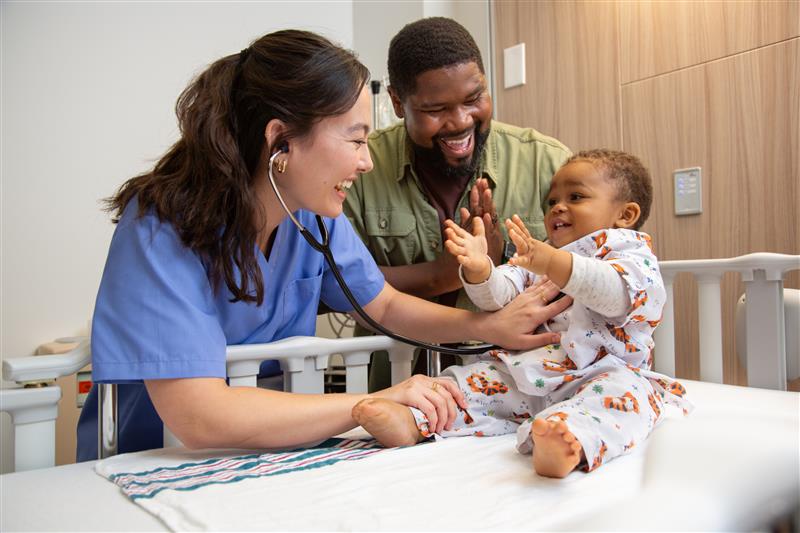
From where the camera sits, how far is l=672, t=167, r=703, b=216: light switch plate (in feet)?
6.55

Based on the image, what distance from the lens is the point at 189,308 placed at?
38.4 inches

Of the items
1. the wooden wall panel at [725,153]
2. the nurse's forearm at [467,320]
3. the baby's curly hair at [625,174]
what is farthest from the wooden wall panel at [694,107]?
the nurse's forearm at [467,320]

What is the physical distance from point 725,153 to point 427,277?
3.34ft

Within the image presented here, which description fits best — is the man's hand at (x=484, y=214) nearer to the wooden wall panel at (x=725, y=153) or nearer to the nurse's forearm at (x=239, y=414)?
the nurse's forearm at (x=239, y=414)

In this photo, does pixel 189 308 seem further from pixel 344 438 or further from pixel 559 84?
pixel 559 84

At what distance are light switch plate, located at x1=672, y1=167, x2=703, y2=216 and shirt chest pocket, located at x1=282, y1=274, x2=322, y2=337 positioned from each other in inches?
50.3

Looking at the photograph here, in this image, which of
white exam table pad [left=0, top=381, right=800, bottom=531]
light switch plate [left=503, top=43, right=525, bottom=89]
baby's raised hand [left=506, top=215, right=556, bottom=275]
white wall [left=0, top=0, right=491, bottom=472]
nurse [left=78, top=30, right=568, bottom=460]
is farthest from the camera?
light switch plate [left=503, top=43, right=525, bottom=89]

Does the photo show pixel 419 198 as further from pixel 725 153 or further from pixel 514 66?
pixel 514 66

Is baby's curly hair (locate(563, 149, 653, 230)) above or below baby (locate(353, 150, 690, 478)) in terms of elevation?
above

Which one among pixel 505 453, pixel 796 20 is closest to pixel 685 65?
pixel 796 20

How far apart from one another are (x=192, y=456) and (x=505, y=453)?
0.49m

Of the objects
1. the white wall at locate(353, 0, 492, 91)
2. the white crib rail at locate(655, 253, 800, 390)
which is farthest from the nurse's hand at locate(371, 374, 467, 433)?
the white wall at locate(353, 0, 492, 91)

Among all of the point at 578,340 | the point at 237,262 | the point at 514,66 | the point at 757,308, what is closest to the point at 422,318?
the point at 578,340

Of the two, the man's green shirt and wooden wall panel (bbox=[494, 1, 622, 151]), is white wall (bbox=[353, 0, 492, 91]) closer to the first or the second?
wooden wall panel (bbox=[494, 1, 622, 151])
